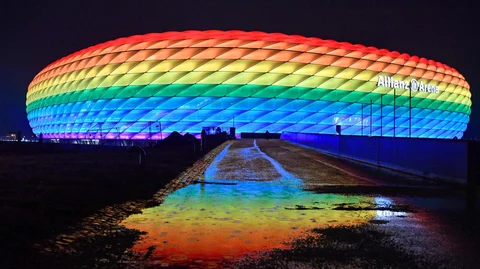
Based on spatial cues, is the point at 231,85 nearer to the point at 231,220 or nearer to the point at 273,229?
the point at 231,220

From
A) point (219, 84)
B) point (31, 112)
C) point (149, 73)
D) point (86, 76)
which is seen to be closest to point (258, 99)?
point (219, 84)

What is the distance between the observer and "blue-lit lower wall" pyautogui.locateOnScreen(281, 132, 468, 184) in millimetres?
12867

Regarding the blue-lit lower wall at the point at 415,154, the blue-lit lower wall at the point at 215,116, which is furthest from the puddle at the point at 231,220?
the blue-lit lower wall at the point at 215,116

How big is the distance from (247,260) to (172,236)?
148 cm

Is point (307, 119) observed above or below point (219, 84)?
below

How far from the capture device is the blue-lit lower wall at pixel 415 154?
1287 centimetres

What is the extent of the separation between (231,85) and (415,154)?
153ft

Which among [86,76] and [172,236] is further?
[86,76]

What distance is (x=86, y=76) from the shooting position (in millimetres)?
65812

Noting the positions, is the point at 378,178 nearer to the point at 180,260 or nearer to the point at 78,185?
the point at 78,185

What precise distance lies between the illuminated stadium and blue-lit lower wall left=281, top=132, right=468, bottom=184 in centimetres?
3594

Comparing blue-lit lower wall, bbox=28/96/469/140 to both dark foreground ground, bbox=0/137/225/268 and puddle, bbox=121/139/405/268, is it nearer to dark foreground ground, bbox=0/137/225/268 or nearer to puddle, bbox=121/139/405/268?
dark foreground ground, bbox=0/137/225/268

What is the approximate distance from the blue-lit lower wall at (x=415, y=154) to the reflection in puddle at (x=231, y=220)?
4466mm

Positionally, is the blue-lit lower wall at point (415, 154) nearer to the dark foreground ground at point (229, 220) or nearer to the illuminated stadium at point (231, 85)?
the dark foreground ground at point (229, 220)
